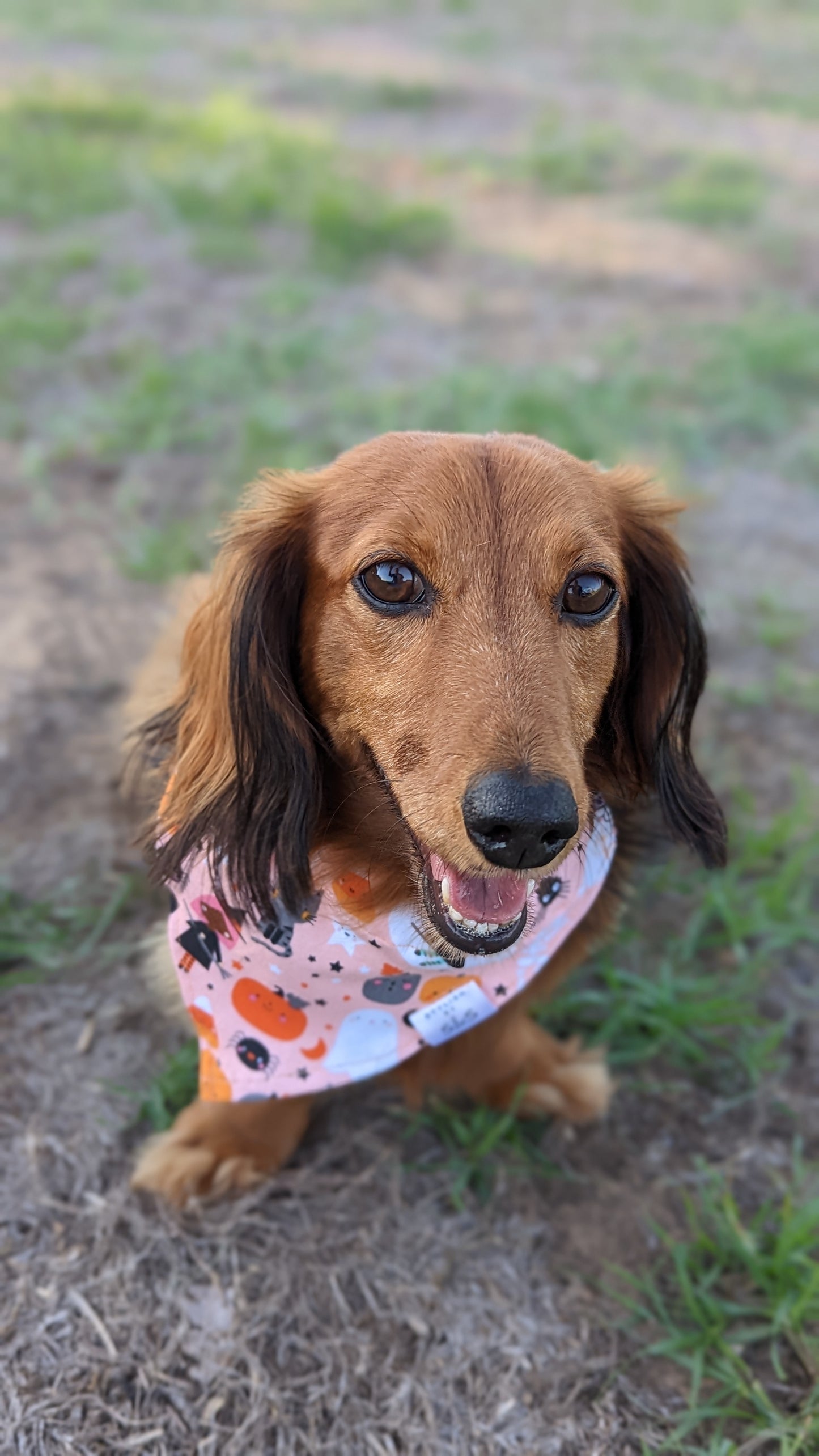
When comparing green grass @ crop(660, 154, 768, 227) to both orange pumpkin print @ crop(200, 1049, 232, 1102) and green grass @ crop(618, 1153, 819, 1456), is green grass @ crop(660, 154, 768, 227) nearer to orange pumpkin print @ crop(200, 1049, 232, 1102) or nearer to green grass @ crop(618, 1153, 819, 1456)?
green grass @ crop(618, 1153, 819, 1456)

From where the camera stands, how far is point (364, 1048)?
2.05 meters

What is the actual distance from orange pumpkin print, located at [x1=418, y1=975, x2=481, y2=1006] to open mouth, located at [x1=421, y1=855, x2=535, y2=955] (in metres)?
0.37

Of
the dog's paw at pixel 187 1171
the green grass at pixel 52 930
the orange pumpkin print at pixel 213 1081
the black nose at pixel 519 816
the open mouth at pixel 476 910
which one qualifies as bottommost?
the dog's paw at pixel 187 1171

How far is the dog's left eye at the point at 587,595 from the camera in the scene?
5.48 feet

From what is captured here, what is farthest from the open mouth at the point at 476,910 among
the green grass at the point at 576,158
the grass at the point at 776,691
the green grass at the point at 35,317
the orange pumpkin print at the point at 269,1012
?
the green grass at the point at 576,158

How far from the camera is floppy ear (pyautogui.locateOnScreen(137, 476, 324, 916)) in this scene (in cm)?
172

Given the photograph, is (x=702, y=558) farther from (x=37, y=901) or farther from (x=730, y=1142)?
(x=37, y=901)

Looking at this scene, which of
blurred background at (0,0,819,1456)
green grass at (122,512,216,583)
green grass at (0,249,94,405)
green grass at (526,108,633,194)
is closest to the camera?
blurred background at (0,0,819,1456)

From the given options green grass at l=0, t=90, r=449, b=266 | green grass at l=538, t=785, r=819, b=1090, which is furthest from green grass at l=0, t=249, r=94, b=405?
green grass at l=538, t=785, r=819, b=1090

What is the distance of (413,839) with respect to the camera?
1.66 meters

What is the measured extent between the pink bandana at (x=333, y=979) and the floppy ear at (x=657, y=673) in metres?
0.14

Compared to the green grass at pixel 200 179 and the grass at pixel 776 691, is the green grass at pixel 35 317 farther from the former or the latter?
the grass at pixel 776 691

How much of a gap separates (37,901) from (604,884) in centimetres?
151

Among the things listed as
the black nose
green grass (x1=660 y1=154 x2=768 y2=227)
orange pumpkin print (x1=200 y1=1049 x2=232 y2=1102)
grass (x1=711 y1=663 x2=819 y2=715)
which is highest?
green grass (x1=660 y1=154 x2=768 y2=227)
